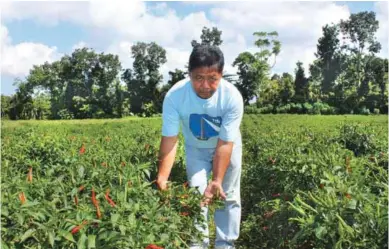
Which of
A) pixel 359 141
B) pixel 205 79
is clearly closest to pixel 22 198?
pixel 205 79

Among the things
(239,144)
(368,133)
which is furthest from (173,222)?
(368,133)

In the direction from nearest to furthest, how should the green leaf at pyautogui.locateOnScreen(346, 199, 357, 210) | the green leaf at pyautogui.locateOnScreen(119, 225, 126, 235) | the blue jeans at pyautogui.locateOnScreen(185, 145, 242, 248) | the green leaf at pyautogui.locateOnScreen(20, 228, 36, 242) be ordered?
1. the green leaf at pyautogui.locateOnScreen(20, 228, 36, 242)
2. the green leaf at pyautogui.locateOnScreen(119, 225, 126, 235)
3. the green leaf at pyautogui.locateOnScreen(346, 199, 357, 210)
4. the blue jeans at pyautogui.locateOnScreen(185, 145, 242, 248)

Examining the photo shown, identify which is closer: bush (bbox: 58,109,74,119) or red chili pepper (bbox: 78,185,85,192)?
red chili pepper (bbox: 78,185,85,192)

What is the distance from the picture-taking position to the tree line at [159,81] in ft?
176

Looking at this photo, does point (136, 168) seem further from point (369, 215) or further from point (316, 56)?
point (316, 56)

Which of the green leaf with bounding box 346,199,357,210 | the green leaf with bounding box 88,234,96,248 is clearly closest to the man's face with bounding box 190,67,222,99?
the green leaf with bounding box 346,199,357,210

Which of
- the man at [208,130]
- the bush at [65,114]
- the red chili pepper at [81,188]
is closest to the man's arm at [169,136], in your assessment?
the man at [208,130]

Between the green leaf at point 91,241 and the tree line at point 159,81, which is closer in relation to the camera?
the green leaf at point 91,241

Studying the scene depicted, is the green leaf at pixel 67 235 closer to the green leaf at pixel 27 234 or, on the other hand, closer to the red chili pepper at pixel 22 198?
the green leaf at pixel 27 234

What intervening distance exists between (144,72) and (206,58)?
185 ft

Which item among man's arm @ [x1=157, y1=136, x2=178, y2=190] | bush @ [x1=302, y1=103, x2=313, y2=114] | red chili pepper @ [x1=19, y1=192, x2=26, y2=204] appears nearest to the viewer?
red chili pepper @ [x1=19, y1=192, x2=26, y2=204]

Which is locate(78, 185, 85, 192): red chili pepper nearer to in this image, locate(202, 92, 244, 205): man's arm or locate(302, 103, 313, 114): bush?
locate(202, 92, 244, 205): man's arm

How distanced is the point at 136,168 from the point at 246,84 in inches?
2350

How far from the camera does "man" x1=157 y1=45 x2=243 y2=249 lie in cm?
361
